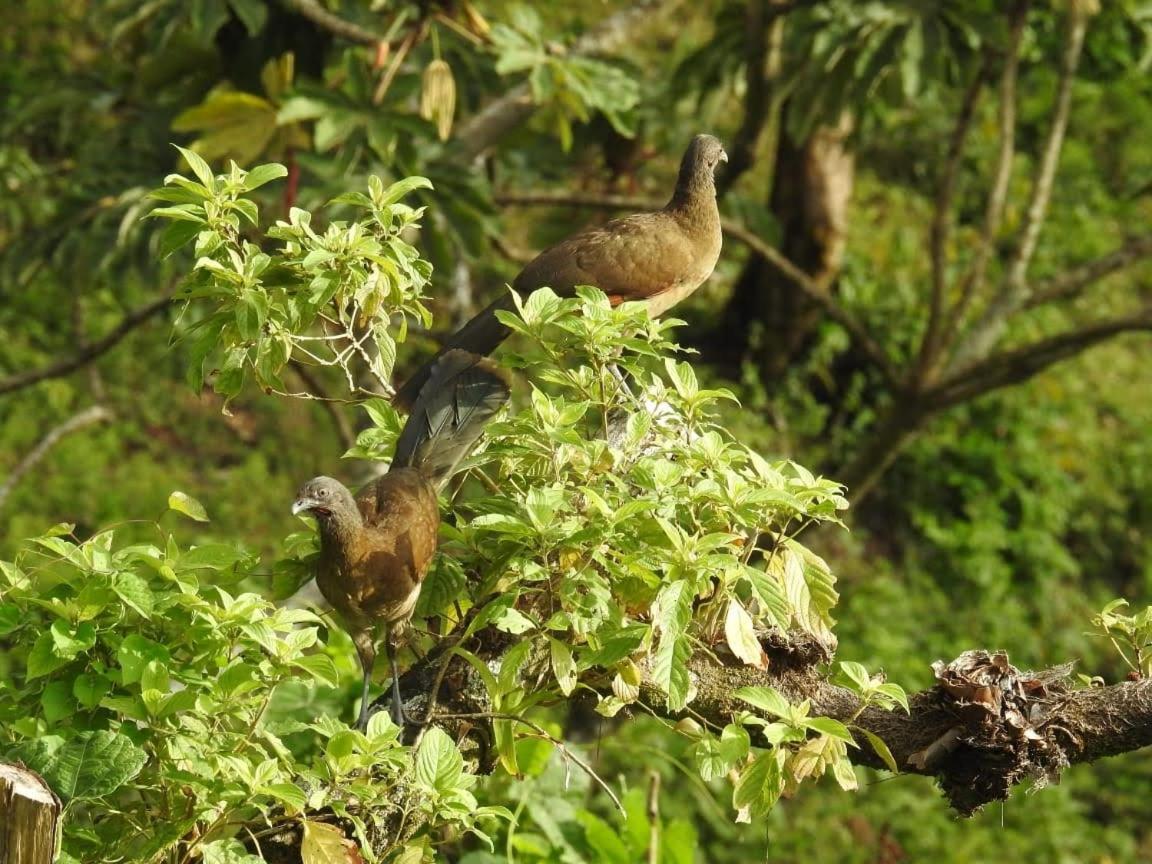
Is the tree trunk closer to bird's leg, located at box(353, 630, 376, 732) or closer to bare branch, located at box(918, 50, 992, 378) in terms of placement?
bare branch, located at box(918, 50, 992, 378)

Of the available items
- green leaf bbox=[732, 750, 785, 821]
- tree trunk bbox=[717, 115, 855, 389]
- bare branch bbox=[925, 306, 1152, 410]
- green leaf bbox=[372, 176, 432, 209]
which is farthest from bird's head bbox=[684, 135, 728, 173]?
tree trunk bbox=[717, 115, 855, 389]

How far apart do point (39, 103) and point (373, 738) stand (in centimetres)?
446

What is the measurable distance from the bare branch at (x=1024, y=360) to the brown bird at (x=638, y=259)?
2.41 metres

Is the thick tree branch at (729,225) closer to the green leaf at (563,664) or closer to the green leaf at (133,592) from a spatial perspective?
the green leaf at (563,664)

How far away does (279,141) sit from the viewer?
536 centimetres

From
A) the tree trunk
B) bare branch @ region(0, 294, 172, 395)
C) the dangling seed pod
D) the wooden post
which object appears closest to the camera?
the wooden post

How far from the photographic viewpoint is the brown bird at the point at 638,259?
332 cm

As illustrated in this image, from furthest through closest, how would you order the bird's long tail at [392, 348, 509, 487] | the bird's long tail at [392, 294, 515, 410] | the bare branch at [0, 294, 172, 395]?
the bare branch at [0, 294, 172, 395], the bird's long tail at [392, 294, 515, 410], the bird's long tail at [392, 348, 509, 487]

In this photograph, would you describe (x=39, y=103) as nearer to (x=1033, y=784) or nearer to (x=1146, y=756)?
(x=1033, y=784)

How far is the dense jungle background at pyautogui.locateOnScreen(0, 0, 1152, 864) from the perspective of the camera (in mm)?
3576

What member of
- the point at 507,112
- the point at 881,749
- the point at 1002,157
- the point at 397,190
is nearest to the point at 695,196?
the point at 397,190

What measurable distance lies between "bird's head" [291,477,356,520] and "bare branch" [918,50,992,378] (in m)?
3.67

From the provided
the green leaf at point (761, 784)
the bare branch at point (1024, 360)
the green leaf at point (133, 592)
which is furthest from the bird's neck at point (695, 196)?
the bare branch at point (1024, 360)

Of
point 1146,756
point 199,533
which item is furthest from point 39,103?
point 1146,756
